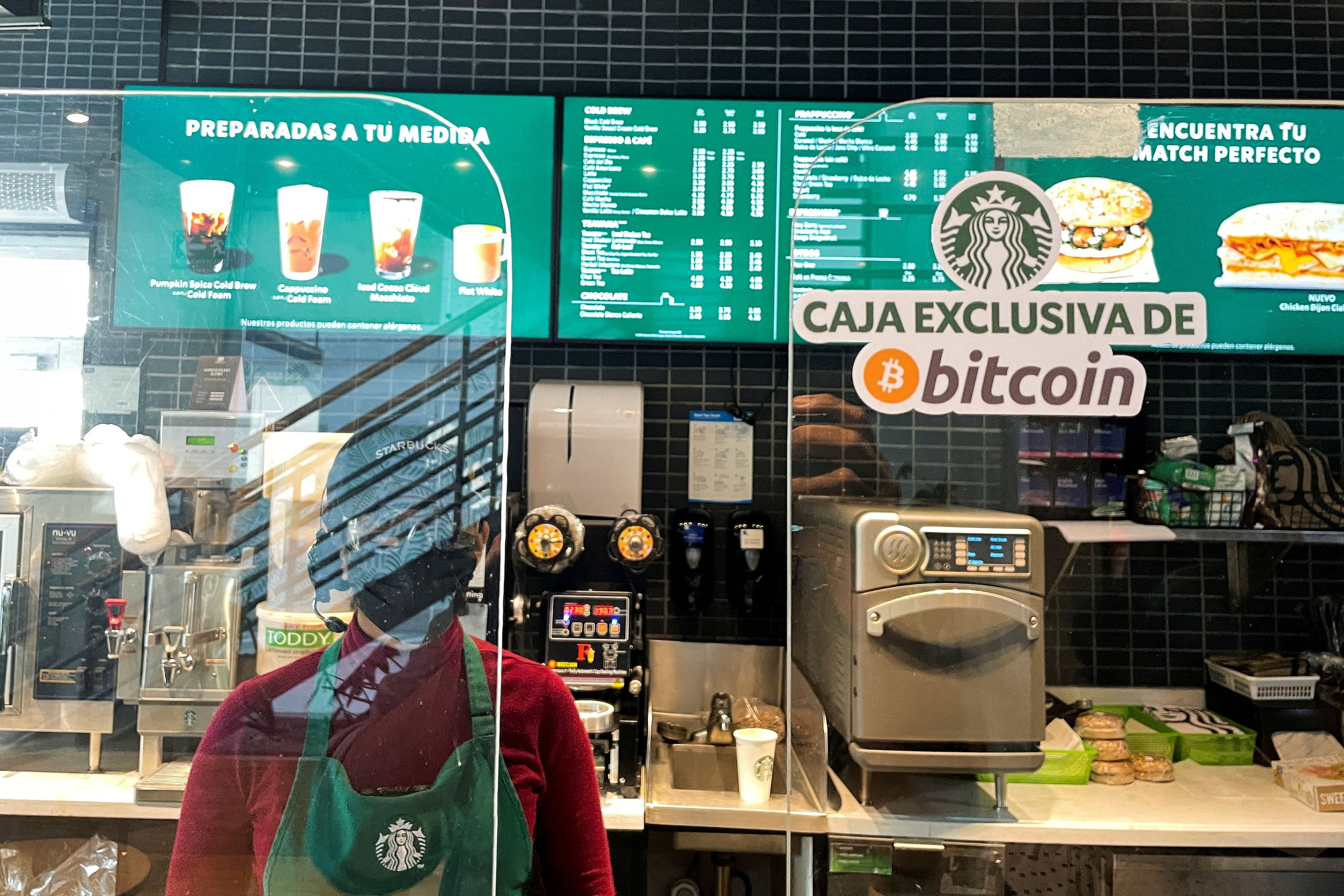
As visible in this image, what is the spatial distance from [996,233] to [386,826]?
1.18 m

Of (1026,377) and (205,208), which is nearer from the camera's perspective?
(205,208)

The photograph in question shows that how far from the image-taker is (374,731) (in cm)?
108

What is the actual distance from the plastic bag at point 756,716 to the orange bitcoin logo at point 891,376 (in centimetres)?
149

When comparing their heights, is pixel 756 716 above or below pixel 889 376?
below

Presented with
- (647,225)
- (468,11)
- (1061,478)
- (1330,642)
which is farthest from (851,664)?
(468,11)

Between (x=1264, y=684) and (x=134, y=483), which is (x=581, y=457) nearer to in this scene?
(x=134, y=483)

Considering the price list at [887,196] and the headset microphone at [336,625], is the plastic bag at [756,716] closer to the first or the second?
the price list at [887,196]

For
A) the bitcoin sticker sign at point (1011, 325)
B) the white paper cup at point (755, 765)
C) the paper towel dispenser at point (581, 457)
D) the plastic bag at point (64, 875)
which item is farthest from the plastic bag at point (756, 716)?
the plastic bag at point (64, 875)

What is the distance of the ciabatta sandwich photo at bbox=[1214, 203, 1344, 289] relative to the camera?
1341mm

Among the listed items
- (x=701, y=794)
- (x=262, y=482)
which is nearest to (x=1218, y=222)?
(x=262, y=482)

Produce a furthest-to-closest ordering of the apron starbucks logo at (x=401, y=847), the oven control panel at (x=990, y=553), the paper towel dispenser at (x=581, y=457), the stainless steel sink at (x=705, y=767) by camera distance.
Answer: the paper towel dispenser at (x=581, y=457) < the stainless steel sink at (x=705, y=767) < the oven control panel at (x=990, y=553) < the apron starbucks logo at (x=401, y=847)

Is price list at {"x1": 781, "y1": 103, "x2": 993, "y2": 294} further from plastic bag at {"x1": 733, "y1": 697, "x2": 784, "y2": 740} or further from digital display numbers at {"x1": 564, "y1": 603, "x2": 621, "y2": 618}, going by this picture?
plastic bag at {"x1": 733, "y1": 697, "x2": 784, "y2": 740}

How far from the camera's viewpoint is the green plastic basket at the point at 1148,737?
131 centimetres

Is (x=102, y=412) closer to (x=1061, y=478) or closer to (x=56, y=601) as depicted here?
(x=56, y=601)
